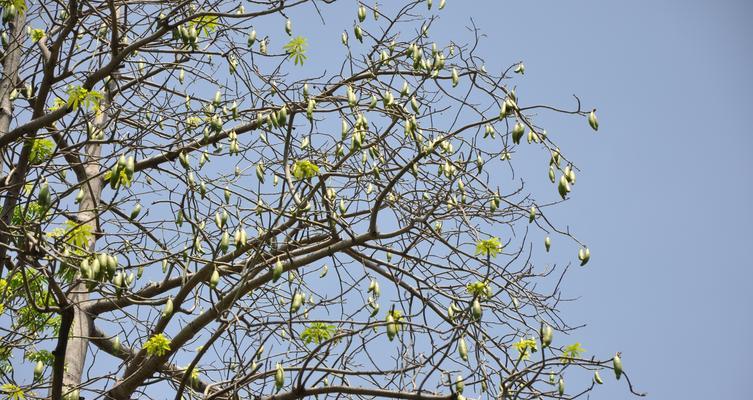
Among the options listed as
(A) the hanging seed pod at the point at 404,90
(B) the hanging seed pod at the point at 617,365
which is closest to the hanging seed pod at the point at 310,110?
(A) the hanging seed pod at the point at 404,90

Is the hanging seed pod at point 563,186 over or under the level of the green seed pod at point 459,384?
over

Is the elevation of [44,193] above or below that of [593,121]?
below

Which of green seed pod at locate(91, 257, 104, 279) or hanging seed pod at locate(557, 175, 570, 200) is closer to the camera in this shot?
green seed pod at locate(91, 257, 104, 279)

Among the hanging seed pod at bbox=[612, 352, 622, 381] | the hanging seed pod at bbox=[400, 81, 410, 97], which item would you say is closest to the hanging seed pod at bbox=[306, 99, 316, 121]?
the hanging seed pod at bbox=[400, 81, 410, 97]

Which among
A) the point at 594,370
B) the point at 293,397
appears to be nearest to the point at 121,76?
the point at 293,397

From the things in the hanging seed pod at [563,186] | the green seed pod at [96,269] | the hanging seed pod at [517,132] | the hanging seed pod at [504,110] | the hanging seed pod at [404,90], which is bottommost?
the green seed pod at [96,269]

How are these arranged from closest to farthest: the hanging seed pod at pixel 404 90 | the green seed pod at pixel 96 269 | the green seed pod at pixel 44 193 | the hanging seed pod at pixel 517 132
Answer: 1. the green seed pod at pixel 96 269
2. the green seed pod at pixel 44 193
3. the hanging seed pod at pixel 517 132
4. the hanging seed pod at pixel 404 90

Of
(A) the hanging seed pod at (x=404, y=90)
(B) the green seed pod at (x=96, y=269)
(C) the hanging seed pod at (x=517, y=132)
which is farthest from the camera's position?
(A) the hanging seed pod at (x=404, y=90)

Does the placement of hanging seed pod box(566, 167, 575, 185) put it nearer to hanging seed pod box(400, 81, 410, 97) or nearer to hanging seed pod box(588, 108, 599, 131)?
hanging seed pod box(588, 108, 599, 131)

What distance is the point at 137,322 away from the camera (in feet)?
18.7

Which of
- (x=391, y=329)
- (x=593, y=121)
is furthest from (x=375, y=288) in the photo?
(x=593, y=121)

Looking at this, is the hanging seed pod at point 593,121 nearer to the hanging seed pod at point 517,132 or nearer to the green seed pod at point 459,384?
the hanging seed pod at point 517,132

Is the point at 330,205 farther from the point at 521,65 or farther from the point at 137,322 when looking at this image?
the point at 521,65

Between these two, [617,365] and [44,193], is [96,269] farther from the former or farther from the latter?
[617,365]
